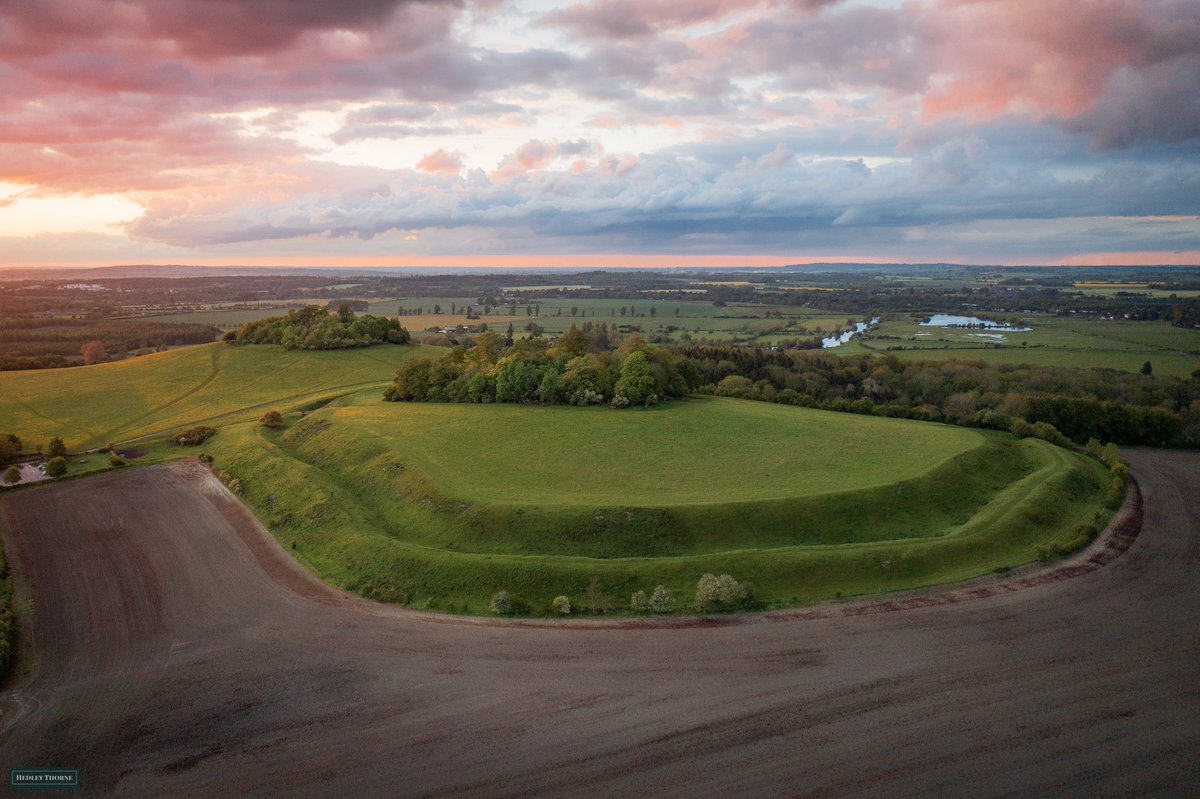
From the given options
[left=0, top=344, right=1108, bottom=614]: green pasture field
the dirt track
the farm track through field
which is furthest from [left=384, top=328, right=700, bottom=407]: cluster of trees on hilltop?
the dirt track

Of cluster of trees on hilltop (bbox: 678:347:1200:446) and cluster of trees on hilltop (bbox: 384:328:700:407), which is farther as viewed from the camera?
cluster of trees on hilltop (bbox: 384:328:700:407)

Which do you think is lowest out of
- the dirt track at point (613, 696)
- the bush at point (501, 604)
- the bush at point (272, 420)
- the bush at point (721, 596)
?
the dirt track at point (613, 696)

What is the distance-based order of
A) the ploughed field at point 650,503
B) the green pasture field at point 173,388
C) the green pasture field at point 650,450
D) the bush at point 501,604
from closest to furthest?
1. the bush at point 501,604
2. the ploughed field at point 650,503
3. the green pasture field at point 650,450
4. the green pasture field at point 173,388

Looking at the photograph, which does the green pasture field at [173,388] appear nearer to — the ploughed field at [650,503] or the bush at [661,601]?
the ploughed field at [650,503]

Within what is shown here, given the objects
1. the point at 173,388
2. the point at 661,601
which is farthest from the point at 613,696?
the point at 173,388

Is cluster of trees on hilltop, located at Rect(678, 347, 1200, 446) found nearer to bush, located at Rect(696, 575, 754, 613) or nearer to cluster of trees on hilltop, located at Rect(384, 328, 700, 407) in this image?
cluster of trees on hilltop, located at Rect(384, 328, 700, 407)

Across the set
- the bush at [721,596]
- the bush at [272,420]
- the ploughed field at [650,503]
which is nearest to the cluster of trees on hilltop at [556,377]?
the ploughed field at [650,503]

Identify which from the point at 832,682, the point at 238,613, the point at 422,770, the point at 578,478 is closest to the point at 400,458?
the point at 578,478

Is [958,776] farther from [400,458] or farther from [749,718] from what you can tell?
[400,458]
